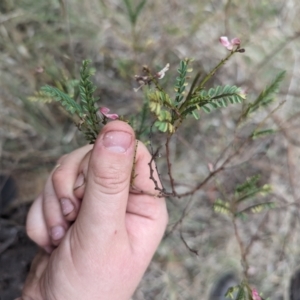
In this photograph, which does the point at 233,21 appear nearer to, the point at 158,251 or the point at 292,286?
the point at 158,251

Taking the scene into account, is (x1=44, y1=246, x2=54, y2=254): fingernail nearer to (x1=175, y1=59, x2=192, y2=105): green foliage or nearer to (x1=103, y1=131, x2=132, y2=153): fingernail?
(x1=103, y1=131, x2=132, y2=153): fingernail

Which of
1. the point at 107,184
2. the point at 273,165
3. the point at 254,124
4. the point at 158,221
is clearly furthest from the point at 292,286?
the point at 107,184

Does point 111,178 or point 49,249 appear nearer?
point 111,178

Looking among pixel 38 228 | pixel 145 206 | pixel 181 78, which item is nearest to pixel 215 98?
pixel 181 78

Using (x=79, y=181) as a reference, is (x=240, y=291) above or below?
below

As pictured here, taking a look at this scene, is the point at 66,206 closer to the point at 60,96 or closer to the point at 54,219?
the point at 54,219

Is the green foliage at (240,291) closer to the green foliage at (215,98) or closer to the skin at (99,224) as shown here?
the skin at (99,224)
